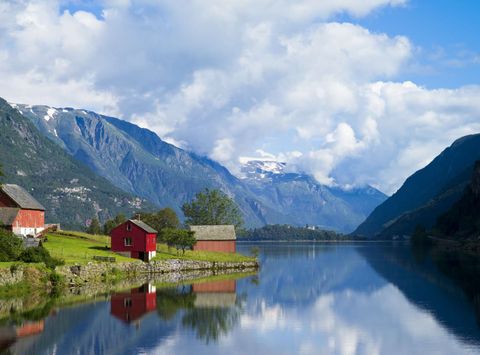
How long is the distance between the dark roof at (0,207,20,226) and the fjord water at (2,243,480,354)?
2918cm

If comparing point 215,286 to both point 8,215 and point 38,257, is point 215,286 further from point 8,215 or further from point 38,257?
point 8,215

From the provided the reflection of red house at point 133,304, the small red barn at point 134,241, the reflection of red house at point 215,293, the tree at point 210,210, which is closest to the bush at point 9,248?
the reflection of red house at point 133,304

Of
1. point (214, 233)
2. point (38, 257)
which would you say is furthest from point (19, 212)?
point (214, 233)

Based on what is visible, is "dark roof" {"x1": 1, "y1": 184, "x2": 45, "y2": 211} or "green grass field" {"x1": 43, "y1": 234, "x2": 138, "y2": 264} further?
"dark roof" {"x1": 1, "y1": 184, "x2": 45, "y2": 211}

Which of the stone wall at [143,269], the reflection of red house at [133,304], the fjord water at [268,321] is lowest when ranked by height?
the fjord water at [268,321]

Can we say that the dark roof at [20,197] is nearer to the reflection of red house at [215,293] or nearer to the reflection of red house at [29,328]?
the reflection of red house at [215,293]

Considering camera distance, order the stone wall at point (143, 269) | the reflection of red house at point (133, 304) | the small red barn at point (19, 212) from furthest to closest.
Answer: the small red barn at point (19, 212) < the stone wall at point (143, 269) < the reflection of red house at point (133, 304)

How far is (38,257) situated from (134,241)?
31685 mm

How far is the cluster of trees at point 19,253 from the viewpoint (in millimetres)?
77188

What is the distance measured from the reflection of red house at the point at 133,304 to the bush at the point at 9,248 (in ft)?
43.1

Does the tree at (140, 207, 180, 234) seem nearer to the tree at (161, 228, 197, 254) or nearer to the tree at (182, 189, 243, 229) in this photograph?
the tree at (182, 189, 243, 229)

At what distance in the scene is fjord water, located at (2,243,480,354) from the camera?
4803 cm

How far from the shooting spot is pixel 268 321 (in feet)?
200

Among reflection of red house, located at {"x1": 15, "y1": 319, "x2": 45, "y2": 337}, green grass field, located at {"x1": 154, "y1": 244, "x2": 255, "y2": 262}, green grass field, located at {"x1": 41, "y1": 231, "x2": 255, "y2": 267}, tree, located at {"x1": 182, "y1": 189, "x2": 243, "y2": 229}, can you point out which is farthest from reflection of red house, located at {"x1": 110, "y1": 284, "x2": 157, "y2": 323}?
tree, located at {"x1": 182, "y1": 189, "x2": 243, "y2": 229}
